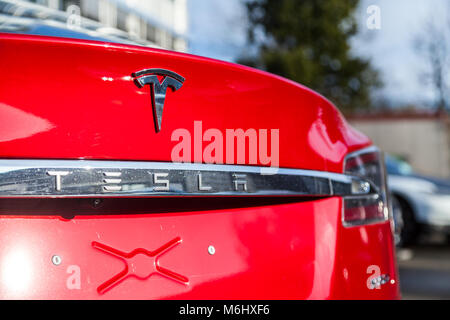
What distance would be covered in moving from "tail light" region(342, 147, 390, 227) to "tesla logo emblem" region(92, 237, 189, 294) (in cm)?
58

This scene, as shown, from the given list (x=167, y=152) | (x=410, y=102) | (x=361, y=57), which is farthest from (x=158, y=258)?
(x=410, y=102)

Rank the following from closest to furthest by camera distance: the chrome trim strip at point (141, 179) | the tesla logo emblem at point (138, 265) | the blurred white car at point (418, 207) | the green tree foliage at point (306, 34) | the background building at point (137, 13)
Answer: the chrome trim strip at point (141, 179)
the tesla logo emblem at point (138, 265)
the background building at point (137, 13)
the blurred white car at point (418, 207)
the green tree foliage at point (306, 34)

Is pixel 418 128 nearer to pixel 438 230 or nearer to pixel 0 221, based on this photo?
pixel 438 230

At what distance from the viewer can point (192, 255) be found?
5.04 feet

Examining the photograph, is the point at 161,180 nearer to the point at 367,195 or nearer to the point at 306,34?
the point at 367,195

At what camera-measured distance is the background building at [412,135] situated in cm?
2417

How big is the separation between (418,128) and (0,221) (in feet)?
79.8

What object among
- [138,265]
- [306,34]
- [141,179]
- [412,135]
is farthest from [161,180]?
[306,34]

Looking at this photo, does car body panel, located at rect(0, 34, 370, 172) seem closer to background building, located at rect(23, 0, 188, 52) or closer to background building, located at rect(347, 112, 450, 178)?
background building, located at rect(23, 0, 188, 52)

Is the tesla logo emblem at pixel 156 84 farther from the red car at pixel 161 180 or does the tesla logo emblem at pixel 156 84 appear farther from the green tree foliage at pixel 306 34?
the green tree foliage at pixel 306 34

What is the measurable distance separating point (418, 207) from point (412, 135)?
1752 cm

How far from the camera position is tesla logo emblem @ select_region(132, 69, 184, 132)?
1.45 meters

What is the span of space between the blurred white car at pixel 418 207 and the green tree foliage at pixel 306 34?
16.1 meters

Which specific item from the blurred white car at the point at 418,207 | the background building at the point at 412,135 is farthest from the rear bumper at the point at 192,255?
the background building at the point at 412,135
